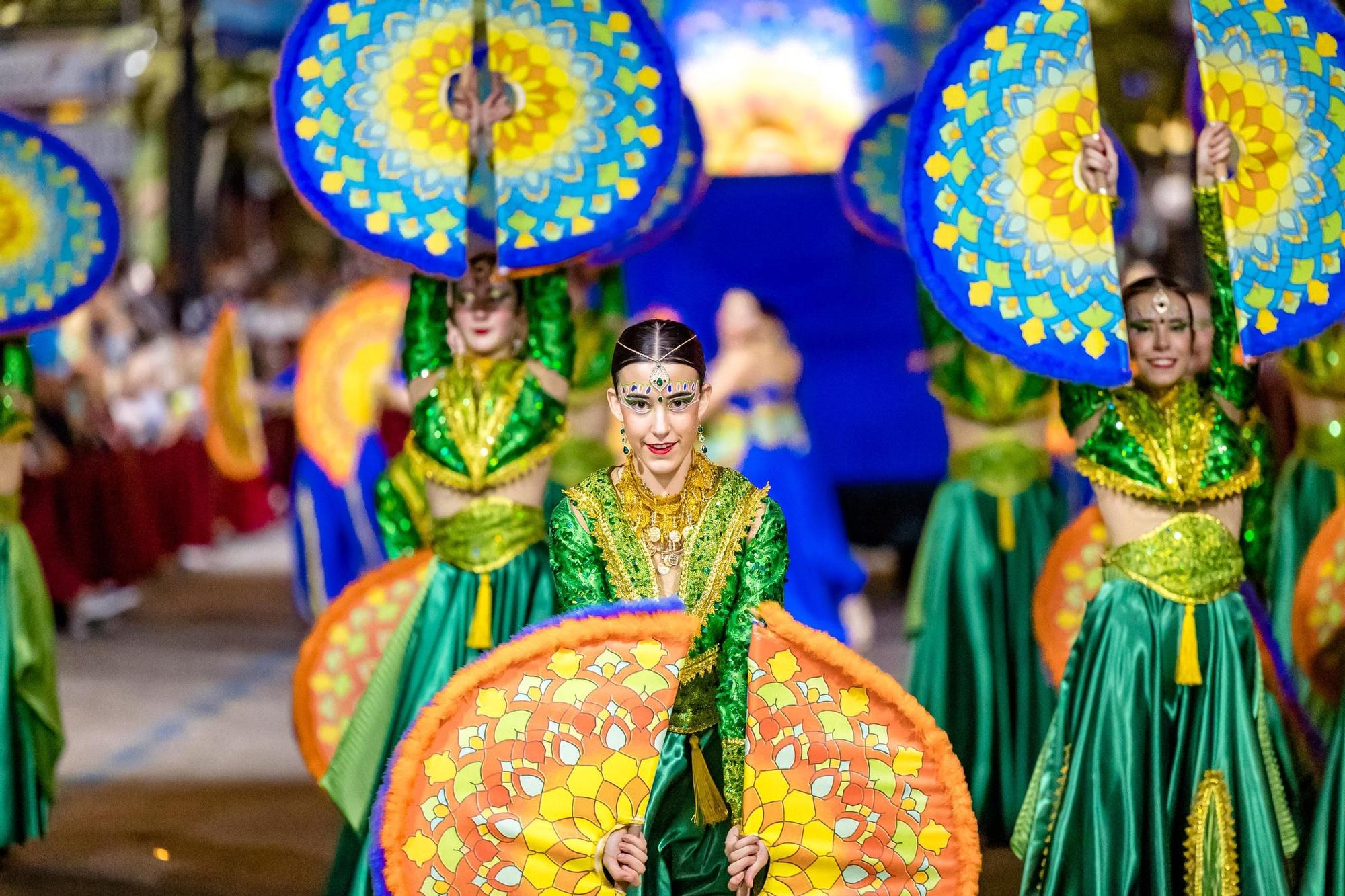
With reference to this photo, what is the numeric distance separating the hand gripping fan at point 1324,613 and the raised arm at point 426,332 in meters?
2.04

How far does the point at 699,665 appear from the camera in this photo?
2.85m

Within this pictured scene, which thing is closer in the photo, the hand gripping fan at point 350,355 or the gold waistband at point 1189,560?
the gold waistband at point 1189,560

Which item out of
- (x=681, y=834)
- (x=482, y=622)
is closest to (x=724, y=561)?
(x=681, y=834)

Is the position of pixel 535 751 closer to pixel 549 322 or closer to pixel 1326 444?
pixel 549 322

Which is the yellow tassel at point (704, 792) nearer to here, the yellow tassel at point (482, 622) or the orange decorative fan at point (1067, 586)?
the yellow tassel at point (482, 622)

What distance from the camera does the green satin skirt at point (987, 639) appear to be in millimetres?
5207

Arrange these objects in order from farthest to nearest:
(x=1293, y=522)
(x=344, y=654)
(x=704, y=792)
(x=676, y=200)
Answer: (x=676, y=200) → (x=1293, y=522) → (x=344, y=654) → (x=704, y=792)

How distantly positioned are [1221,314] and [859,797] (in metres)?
1.43

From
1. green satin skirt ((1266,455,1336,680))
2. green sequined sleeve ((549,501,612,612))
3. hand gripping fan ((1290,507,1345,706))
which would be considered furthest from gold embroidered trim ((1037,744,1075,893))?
green satin skirt ((1266,455,1336,680))

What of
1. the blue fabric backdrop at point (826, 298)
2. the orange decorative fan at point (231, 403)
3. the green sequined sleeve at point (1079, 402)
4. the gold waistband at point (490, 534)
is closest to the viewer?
the green sequined sleeve at point (1079, 402)

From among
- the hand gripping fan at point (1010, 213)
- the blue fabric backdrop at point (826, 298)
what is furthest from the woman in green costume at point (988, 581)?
the blue fabric backdrop at point (826, 298)

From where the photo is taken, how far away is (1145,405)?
11.6 ft

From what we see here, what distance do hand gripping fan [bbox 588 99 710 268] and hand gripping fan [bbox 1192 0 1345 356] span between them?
1961 millimetres

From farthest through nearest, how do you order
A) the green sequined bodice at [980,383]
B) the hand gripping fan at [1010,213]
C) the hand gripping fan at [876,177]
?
the hand gripping fan at [876,177] < the green sequined bodice at [980,383] < the hand gripping fan at [1010,213]
